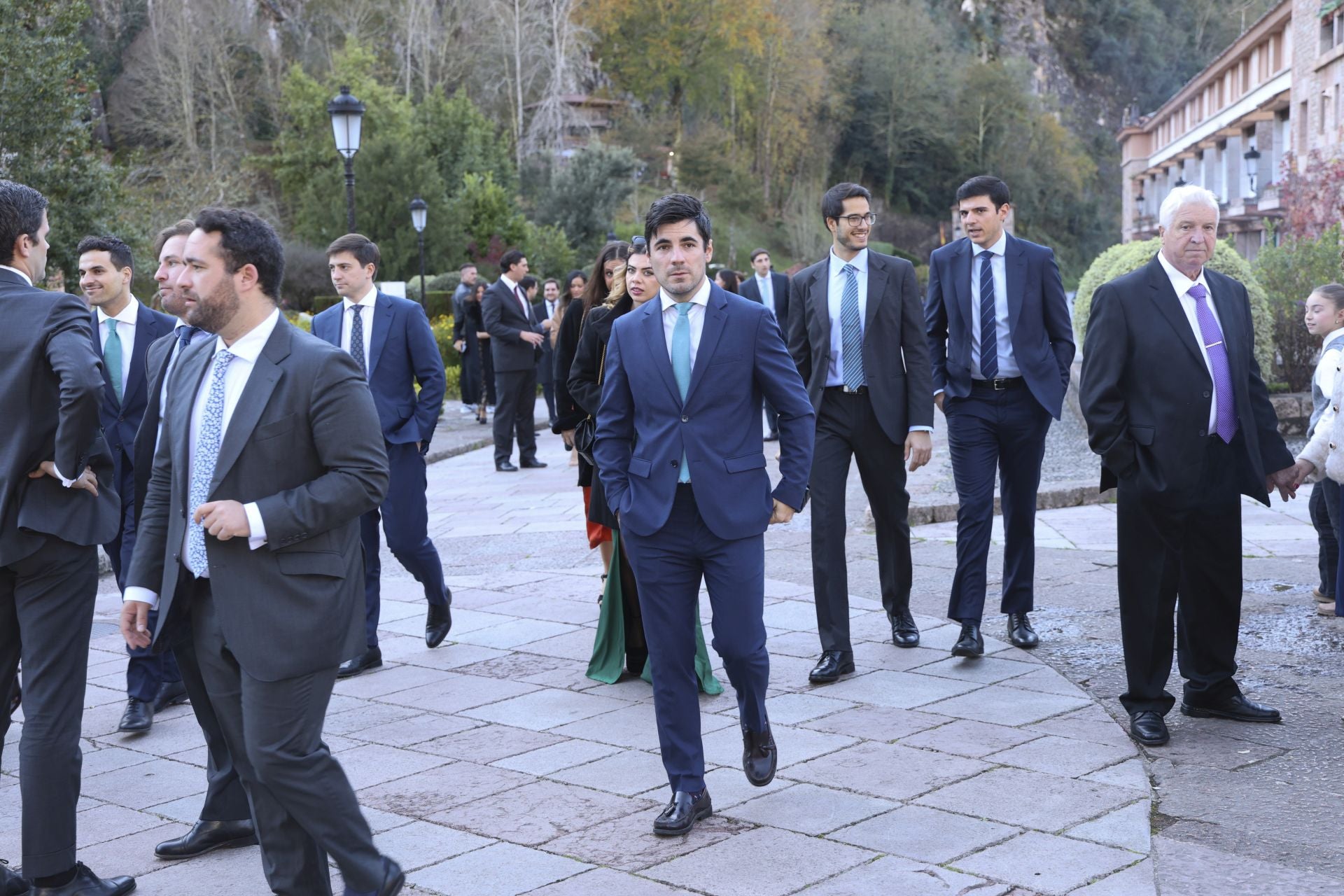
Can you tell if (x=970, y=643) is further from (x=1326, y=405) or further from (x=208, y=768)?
(x=208, y=768)

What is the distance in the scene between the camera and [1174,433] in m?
4.80

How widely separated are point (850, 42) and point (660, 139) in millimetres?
14529

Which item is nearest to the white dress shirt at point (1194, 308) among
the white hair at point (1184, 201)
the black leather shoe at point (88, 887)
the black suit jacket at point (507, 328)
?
the white hair at point (1184, 201)

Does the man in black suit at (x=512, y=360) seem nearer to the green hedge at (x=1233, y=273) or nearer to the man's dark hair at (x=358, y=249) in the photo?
the green hedge at (x=1233, y=273)

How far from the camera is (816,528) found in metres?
5.91

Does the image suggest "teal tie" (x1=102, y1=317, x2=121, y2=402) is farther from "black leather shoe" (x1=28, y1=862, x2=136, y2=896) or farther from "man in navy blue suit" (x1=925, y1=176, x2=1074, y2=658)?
"man in navy blue suit" (x1=925, y1=176, x2=1074, y2=658)

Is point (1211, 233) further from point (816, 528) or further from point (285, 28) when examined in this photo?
point (285, 28)

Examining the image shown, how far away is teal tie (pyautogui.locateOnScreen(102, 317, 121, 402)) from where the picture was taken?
5.66m

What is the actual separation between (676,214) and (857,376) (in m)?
2.03

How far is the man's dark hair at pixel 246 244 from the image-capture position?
127 inches

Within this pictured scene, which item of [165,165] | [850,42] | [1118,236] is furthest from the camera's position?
[1118,236]

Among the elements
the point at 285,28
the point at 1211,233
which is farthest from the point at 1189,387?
the point at 285,28

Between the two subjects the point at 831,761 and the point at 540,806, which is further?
the point at 831,761

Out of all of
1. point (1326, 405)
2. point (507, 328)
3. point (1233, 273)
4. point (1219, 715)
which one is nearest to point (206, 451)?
point (1219, 715)
